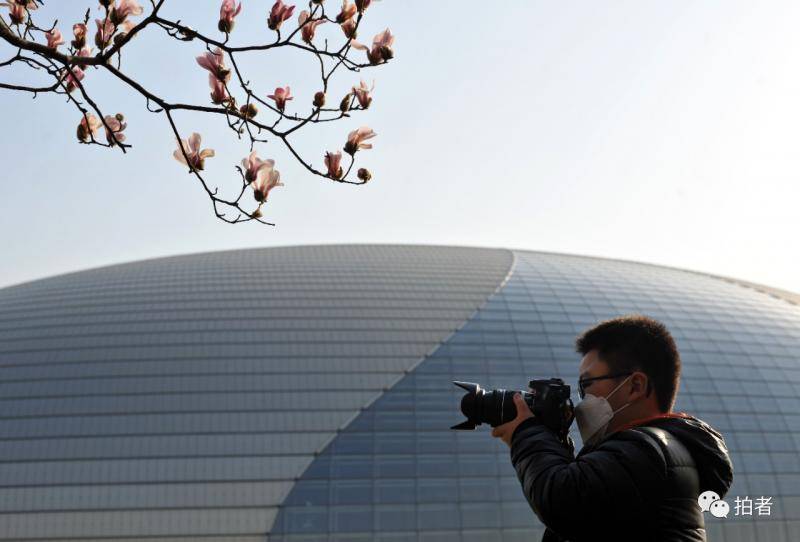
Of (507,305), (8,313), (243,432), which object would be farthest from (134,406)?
(507,305)

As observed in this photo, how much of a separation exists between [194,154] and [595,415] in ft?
7.64

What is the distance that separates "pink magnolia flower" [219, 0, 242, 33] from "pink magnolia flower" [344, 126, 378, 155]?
791 mm

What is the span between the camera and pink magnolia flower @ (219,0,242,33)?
448 centimetres

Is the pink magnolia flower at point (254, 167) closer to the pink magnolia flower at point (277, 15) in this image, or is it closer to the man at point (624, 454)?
the pink magnolia flower at point (277, 15)

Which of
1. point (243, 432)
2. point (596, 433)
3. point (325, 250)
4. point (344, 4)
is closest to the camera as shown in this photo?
point (596, 433)

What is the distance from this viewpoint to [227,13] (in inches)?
177

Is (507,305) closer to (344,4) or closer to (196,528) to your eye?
(196,528)

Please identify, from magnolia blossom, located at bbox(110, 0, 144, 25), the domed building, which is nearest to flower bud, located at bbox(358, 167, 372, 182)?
magnolia blossom, located at bbox(110, 0, 144, 25)

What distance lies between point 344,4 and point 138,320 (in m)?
26.8

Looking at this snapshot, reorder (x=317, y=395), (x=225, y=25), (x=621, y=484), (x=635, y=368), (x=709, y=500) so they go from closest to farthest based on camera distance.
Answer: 1. (x=621, y=484)
2. (x=635, y=368)
3. (x=709, y=500)
4. (x=225, y=25)
5. (x=317, y=395)

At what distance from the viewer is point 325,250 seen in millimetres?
37812

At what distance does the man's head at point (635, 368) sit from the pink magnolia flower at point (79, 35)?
10.2 feet

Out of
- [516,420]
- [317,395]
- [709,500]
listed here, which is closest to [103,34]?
[516,420]

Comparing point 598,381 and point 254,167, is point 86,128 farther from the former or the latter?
point 598,381
